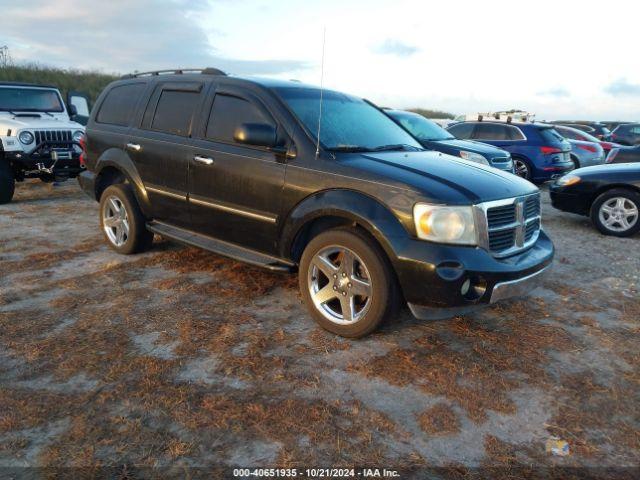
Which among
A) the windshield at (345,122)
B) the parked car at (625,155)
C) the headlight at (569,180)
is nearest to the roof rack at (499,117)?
the parked car at (625,155)

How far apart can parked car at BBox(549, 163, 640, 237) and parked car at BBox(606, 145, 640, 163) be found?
2743 mm

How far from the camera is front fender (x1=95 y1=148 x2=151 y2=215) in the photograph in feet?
16.7

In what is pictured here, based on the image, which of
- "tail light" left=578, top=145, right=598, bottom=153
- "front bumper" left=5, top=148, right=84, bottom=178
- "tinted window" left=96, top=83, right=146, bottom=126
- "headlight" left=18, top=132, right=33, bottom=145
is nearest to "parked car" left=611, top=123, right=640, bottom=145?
"tail light" left=578, top=145, right=598, bottom=153

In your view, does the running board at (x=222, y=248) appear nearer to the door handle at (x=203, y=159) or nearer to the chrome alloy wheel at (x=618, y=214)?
the door handle at (x=203, y=159)

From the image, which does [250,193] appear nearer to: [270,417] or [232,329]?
[232,329]

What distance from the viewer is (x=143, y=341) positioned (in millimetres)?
3520

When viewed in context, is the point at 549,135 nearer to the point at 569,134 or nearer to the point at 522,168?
the point at 522,168

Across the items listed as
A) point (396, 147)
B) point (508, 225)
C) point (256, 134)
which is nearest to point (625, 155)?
point (396, 147)

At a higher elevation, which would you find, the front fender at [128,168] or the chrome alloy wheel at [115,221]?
the front fender at [128,168]

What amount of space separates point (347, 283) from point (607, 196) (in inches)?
223

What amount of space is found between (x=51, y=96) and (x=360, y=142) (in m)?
8.41

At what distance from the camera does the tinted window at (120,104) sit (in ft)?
17.4

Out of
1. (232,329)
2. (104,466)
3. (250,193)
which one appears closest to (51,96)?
(250,193)

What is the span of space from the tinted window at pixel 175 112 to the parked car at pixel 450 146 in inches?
176
